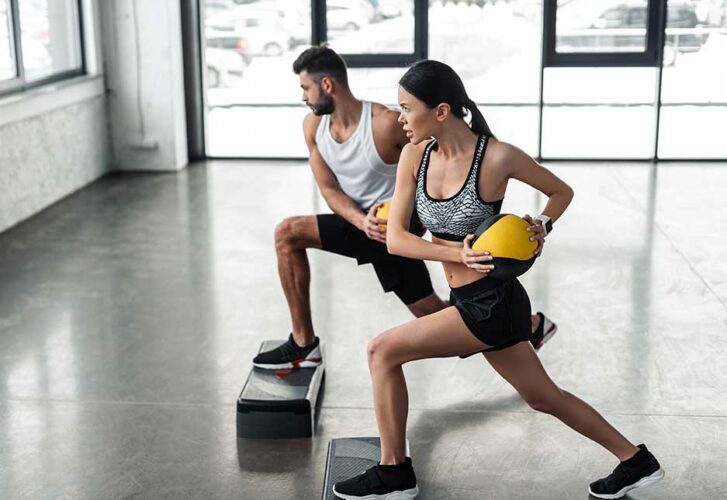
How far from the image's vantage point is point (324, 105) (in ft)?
12.4

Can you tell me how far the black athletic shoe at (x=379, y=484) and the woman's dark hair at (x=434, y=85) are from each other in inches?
41.9

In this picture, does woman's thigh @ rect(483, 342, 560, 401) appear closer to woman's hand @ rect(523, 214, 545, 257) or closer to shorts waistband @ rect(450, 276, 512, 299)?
shorts waistband @ rect(450, 276, 512, 299)

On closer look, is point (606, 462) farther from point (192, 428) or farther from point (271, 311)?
point (271, 311)

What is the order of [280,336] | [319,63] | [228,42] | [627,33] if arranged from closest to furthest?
[319,63] → [280,336] → [627,33] → [228,42]

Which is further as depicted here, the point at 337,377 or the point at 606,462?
the point at 337,377

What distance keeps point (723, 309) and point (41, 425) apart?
3.20 metres

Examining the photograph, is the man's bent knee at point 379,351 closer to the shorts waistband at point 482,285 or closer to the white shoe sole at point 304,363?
the shorts waistband at point 482,285

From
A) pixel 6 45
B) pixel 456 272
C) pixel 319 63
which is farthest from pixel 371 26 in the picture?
pixel 456 272

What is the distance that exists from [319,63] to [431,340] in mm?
1308

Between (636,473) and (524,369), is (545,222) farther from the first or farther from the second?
(636,473)

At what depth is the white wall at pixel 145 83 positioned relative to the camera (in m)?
8.41

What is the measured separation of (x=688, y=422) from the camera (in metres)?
3.70

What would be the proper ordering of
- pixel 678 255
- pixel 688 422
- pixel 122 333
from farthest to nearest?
1. pixel 678 255
2. pixel 122 333
3. pixel 688 422

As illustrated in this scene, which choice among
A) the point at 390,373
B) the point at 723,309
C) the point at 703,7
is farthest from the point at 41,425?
the point at 703,7
